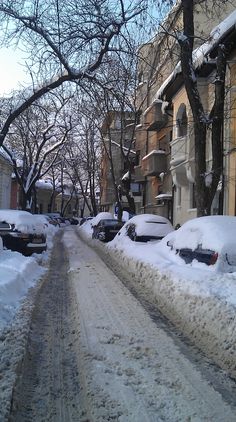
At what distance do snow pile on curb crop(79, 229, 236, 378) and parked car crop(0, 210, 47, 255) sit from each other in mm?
6417

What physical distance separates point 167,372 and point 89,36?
1277 centimetres

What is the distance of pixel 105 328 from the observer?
6934 millimetres

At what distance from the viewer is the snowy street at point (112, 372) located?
4141 mm

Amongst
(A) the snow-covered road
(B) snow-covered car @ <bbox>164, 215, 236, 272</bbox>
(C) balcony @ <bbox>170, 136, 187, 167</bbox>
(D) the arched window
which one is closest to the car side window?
(C) balcony @ <bbox>170, 136, 187, 167</bbox>

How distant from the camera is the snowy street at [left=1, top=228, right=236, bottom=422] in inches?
163

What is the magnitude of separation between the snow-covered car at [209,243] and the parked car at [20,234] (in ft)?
21.2

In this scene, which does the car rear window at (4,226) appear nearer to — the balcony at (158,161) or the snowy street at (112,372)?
the snowy street at (112,372)

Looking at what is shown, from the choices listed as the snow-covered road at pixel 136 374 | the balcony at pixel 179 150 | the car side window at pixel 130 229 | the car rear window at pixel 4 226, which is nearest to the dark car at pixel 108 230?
the balcony at pixel 179 150

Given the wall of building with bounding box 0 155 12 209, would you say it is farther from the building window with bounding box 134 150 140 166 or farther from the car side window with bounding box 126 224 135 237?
the car side window with bounding box 126 224 135 237

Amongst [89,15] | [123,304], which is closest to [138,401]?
[123,304]

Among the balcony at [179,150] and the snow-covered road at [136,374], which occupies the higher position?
the balcony at [179,150]

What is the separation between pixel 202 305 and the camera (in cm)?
709

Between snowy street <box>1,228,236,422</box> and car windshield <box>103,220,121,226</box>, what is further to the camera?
car windshield <box>103,220,121,226</box>

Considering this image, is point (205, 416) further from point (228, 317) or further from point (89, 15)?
point (89, 15)
